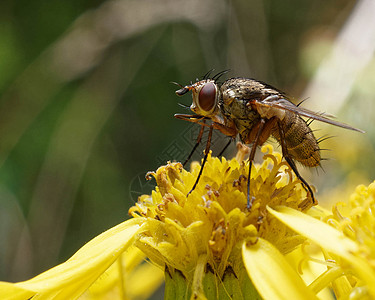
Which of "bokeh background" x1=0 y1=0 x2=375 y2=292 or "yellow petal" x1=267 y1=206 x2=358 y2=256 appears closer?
"yellow petal" x1=267 y1=206 x2=358 y2=256

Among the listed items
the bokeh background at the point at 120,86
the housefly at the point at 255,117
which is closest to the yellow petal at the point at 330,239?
the housefly at the point at 255,117

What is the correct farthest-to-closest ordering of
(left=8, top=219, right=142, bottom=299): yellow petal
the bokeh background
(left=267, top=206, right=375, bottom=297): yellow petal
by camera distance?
1. the bokeh background
2. (left=8, top=219, right=142, bottom=299): yellow petal
3. (left=267, top=206, right=375, bottom=297): yellow petal

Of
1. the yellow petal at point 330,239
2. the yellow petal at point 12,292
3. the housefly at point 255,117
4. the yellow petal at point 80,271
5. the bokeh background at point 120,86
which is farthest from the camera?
the bokeh background at point 120,86

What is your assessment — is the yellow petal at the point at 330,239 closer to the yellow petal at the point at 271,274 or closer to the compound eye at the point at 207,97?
the yellow petal at the point at 271,274

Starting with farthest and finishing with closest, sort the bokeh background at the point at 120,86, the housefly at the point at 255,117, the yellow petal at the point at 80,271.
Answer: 1. the bokeh background at the point at 120,86
2. the housefly at the point at 255,117
3. the yellow petal at the point at 80,271

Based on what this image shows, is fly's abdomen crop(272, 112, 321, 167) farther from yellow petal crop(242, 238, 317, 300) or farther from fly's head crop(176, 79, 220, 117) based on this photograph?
yellow petal crop(242, 238, 317, 300)

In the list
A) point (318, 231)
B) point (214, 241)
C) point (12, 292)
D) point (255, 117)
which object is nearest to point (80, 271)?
point (12, 292)

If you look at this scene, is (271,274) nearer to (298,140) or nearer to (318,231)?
(318,231)

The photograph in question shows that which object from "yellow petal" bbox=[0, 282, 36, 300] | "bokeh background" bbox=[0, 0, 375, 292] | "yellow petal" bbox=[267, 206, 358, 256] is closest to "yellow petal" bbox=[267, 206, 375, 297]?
"yellow petal" bbox=[267, 206, 358, 256]

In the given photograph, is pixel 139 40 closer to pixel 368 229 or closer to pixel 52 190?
pixel 52 190
